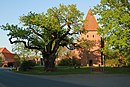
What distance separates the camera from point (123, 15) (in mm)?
40625

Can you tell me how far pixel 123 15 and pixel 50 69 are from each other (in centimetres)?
1952

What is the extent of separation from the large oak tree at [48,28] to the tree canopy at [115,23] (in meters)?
8.45

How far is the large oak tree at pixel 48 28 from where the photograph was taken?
51.5m

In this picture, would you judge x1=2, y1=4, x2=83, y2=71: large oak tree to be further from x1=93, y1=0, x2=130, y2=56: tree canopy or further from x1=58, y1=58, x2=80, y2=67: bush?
x1=58, y1=58, x2=80, y2=67: bush

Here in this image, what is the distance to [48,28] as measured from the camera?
172 ft

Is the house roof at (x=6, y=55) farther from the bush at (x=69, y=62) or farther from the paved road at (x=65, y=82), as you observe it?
the paved road at (x=65, y=82)

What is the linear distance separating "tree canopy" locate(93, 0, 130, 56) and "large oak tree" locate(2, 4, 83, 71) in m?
8.45

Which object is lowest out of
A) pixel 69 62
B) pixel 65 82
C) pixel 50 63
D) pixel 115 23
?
pixel 65 82

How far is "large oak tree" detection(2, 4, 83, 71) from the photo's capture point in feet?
169

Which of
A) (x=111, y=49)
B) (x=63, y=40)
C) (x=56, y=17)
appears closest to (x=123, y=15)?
(x=111, y=49)

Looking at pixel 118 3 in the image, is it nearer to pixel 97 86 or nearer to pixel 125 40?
pixel 125 40

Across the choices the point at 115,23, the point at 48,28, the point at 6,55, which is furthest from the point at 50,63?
the point at 6,55

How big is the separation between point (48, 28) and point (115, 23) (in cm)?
1589

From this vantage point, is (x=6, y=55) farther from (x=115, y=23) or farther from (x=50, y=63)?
(x=115, y=23)
